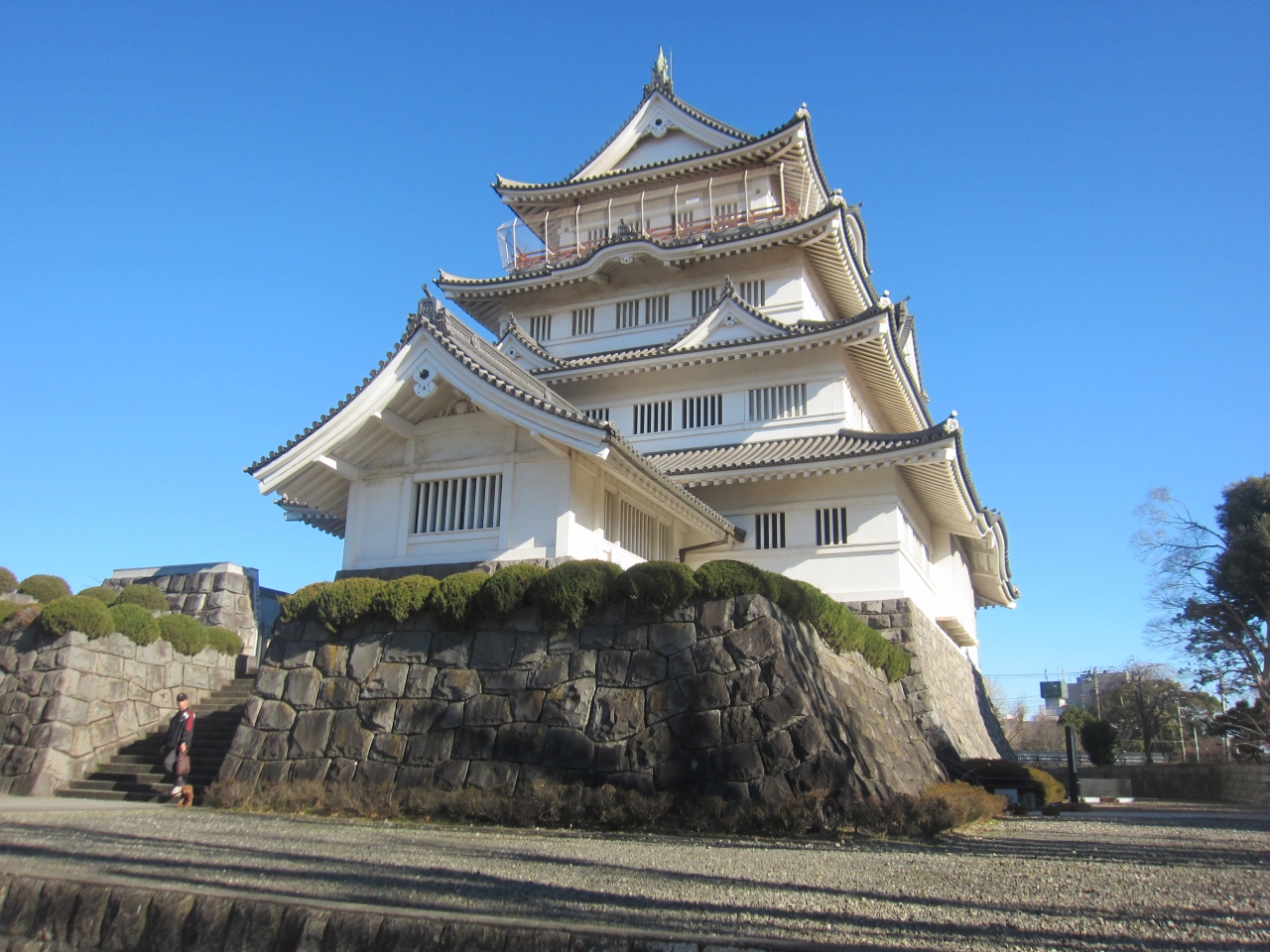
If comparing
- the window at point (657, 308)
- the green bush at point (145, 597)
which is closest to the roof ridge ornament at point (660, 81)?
the window at point (657, 308)

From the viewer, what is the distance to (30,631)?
542 inches

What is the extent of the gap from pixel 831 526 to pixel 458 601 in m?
9.06

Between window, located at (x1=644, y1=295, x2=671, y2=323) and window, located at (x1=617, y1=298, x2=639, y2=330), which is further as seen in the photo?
window, located at (x1=617, y1=298, x2=639, y2=330)

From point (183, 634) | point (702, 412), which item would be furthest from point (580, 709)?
point (702, 412)

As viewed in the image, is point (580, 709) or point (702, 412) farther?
point (702, 412)

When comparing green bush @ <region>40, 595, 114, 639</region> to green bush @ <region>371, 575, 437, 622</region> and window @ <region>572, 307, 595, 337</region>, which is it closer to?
green bush @ <region>371, 575, 437, 622</region>

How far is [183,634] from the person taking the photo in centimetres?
1541

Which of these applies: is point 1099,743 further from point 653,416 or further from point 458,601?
point 458,601

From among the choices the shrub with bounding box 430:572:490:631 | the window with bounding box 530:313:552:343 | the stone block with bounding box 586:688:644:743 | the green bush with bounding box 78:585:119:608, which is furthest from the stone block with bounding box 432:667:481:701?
the window with bounding box 530:313:552:343

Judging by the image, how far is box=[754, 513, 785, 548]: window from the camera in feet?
61.8

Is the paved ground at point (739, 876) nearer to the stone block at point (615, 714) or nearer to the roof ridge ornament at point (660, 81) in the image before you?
the stone block at point (615, 714)

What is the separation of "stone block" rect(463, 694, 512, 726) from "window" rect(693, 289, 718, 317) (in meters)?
14.4

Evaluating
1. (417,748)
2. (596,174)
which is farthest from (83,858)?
(596,174)

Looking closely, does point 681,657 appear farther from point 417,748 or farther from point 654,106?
point 654,106
